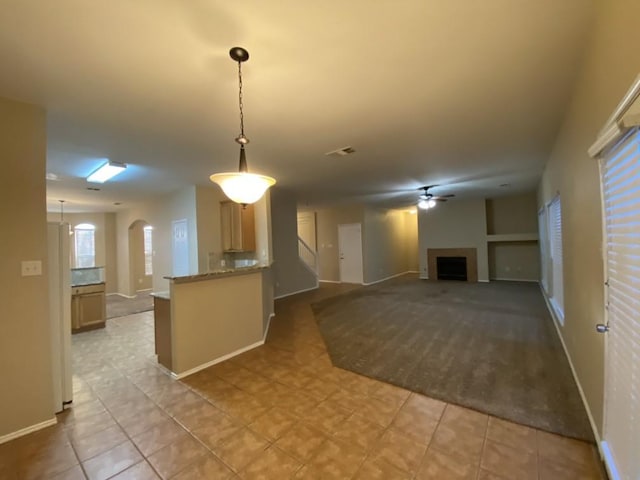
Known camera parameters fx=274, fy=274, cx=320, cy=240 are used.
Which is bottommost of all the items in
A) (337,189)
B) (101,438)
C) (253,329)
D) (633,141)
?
(101,438)

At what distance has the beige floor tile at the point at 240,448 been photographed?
175 centimetres

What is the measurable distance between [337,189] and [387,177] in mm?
1287

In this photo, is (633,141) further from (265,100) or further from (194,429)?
(194,429)

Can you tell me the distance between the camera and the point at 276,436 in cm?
197

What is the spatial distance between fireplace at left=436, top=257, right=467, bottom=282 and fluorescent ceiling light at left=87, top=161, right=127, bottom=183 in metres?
8.77

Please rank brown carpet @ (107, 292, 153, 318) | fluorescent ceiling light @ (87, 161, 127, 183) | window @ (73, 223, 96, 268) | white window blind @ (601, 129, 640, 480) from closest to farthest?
white window blind @ (601, 129, 640, 480), fluorescent ceiling light @ (87, 161, 127, 183), brown carpet @ (107, 292, 153, 318), window @ (73, 223, 96, 268)

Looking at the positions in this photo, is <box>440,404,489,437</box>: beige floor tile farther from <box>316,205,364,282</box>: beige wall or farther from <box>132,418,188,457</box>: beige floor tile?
<box>316,205,364,282</box>: beige wall

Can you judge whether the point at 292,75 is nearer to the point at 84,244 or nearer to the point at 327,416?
the point at 327,416

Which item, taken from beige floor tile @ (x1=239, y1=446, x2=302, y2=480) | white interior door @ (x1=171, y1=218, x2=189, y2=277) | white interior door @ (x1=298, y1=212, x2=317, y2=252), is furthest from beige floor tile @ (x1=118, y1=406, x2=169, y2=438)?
white interior door @ (x1=298, y1=212, x2=317, y2=252)

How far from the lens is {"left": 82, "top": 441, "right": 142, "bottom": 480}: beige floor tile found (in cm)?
170

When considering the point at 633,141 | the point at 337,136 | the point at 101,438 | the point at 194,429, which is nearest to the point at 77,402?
the point at 101,438

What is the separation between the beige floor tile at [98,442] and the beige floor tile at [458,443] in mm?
2230

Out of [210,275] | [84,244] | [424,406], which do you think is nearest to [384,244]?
[210,275]

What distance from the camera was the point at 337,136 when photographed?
314cm
